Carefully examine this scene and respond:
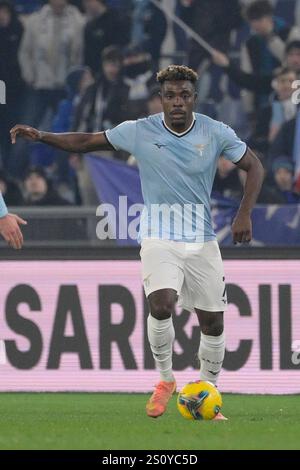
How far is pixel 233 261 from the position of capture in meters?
11.0

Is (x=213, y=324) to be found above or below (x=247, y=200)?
below

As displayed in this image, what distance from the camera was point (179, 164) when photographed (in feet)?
27.6

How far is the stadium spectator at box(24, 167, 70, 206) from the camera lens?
1351 cm

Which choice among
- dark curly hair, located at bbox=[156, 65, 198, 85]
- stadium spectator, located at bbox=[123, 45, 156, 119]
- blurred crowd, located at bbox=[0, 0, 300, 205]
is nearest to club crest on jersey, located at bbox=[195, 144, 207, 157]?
dark curly hair, located at bbox=[156, 65, 198, 85]

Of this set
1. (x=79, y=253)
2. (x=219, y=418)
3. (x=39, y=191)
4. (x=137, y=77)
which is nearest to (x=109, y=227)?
(x=79, y=253)

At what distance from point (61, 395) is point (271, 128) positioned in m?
4.30

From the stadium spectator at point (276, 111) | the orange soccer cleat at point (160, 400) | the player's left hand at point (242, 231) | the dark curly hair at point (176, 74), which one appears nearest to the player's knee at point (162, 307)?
the orange soccer cleat at point (160, 400)

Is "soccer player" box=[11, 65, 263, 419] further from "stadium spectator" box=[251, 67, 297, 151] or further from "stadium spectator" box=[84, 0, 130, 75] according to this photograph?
"stadium spectator" box=[84, 0, 130, 75]

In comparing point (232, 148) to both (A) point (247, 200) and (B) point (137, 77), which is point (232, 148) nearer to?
(A) point (247, 200)

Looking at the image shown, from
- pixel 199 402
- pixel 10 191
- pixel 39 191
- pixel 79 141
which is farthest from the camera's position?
pixel 10 191

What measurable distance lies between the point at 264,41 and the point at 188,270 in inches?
237

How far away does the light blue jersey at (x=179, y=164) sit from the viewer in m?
8.40

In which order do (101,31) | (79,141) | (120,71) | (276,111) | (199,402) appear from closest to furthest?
(199,402) < (79,141) < (276,111) < (120,71) < (101,31)

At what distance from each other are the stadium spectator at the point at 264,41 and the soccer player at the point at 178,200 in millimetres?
5477
